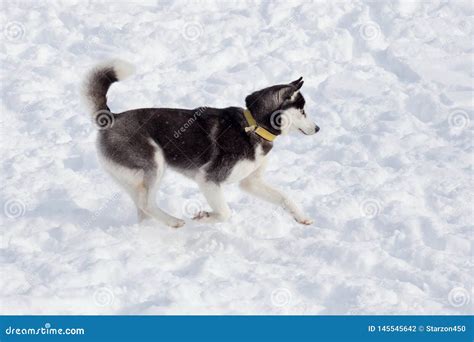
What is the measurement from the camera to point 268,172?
21.2ft

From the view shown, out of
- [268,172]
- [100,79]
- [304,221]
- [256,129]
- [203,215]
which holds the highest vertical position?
[100,79]

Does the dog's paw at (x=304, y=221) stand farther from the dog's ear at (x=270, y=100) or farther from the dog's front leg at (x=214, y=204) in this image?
the dog's ear at (x=270, y=100)

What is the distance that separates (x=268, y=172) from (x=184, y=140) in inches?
58.1

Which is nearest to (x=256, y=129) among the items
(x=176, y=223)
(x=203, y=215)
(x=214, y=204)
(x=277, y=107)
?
(x=277, y=107)

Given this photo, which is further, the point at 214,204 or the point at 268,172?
the point at 268,172

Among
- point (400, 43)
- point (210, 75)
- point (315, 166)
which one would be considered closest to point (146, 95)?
point (210, 75)

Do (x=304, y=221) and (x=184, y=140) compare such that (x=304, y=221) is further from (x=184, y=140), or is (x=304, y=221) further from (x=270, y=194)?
(x=184, y=140)

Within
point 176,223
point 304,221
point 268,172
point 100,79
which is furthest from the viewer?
point 268,172

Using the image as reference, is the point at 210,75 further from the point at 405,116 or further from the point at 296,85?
the point at 296,85

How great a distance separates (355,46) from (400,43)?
24.1 inches

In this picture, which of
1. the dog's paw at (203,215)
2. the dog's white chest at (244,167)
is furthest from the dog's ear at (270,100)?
the dog's paw at (203,215)

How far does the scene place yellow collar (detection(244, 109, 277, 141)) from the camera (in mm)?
5133

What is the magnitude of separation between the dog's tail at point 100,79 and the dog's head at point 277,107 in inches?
40.6

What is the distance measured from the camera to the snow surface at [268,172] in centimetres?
444
